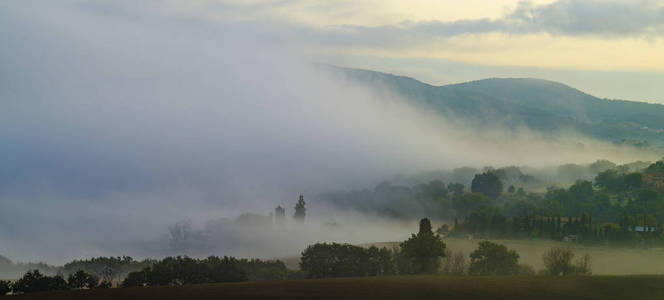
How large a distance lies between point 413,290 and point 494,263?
46190mm

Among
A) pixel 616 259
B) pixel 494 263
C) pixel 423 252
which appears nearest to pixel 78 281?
pixel 423 252

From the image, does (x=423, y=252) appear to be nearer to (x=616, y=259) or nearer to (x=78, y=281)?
(x=78, y=281)

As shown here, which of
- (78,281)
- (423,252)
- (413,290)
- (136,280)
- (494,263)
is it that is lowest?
(136,280)

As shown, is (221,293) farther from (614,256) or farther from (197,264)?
(614,256)

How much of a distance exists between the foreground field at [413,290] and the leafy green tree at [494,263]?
95.5 ft

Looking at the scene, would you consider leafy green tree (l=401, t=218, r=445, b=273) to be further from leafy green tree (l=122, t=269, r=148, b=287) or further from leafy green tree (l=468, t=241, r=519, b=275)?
leafy green tree (l=122, t=269, r=148, b=287)

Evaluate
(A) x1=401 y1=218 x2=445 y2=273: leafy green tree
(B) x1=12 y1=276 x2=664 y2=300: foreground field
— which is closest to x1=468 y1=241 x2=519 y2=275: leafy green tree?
(A) x1=401 y1=218 x2=445 y2=273: leafy green tree

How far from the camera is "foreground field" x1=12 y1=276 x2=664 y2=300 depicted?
71.9 m

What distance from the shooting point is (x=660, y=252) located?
184m

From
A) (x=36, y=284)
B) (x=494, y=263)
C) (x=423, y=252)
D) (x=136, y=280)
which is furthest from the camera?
(x=494, y=263)

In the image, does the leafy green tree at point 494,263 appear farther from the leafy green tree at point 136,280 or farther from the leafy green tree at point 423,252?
the leafy green tree at point 136,280

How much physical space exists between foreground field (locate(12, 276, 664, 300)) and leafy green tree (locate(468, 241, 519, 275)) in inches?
1146

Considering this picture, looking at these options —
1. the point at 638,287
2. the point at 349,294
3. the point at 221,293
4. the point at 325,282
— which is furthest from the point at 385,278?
the point at 638,287

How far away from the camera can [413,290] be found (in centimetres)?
A: 7650
